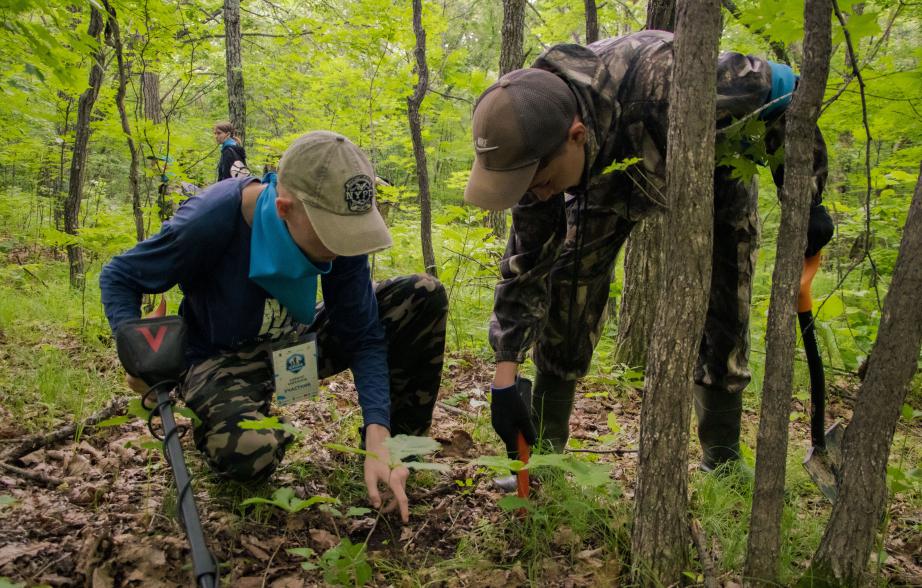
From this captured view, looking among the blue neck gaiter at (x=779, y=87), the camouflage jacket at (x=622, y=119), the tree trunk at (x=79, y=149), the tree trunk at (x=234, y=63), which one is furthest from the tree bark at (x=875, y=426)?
the tree trunk at (x=234, y=63)

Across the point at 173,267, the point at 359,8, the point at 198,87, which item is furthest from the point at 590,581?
the point at 198,87

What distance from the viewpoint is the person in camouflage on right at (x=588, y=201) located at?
2.01 m

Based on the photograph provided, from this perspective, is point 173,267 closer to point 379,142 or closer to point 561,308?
point 561,308

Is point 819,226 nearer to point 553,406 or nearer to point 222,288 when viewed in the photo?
point 553,406

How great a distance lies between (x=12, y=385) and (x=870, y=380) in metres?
4.08

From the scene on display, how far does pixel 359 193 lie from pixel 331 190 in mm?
103

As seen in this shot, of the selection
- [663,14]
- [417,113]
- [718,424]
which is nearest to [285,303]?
[718,424]

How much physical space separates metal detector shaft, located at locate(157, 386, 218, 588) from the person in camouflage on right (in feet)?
3.52

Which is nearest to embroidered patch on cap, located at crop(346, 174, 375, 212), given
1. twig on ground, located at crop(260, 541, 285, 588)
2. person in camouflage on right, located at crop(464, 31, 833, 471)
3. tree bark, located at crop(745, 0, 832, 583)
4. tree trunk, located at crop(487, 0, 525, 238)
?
person in camouflage on right, located at crop(464, 31, 833, 471)

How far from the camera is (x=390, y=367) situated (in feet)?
9.20

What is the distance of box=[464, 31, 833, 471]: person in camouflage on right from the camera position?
2014 mm

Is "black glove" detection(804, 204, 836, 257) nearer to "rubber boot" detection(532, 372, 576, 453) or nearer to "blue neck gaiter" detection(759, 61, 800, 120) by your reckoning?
"blue neck gaiter" detection(759, 61, 800, 120)

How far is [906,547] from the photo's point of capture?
206cm

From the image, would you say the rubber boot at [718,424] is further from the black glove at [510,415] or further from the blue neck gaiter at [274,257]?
the blue neck gaiter at [274,257]
